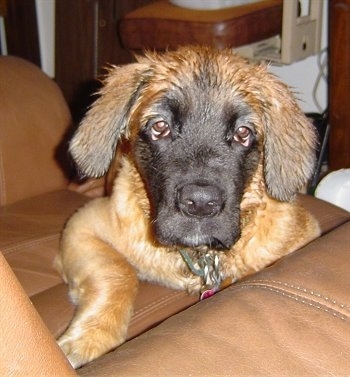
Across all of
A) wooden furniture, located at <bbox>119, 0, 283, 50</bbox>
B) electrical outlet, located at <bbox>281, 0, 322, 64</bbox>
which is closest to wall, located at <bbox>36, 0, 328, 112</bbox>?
electrical outlet, located at <bbox>281, 0, 322, 64</bbox>

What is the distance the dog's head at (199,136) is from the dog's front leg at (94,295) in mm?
197

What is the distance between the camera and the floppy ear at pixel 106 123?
1837mm

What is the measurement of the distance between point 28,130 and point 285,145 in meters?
1.06

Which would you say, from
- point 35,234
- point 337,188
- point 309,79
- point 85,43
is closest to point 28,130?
point 35,234

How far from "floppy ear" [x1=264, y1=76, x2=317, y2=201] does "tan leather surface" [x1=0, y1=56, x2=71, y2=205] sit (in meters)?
0.98

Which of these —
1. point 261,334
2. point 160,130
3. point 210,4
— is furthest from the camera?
point 210,4

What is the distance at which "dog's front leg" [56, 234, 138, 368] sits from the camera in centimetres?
160

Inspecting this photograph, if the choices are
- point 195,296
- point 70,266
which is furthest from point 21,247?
point 195,296

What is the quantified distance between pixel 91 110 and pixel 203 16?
4.60 ft

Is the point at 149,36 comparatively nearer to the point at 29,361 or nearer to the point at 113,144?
the point at 113,144

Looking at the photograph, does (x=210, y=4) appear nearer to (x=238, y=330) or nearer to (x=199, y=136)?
(x=199, y=136)

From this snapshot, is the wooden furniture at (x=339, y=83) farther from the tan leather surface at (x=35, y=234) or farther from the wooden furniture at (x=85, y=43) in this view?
the wooden furniture at (x=85, y=43)

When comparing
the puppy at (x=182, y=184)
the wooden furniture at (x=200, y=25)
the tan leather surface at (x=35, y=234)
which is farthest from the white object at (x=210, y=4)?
the puppy at (x=182, y=184)

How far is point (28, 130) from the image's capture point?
2404mm
